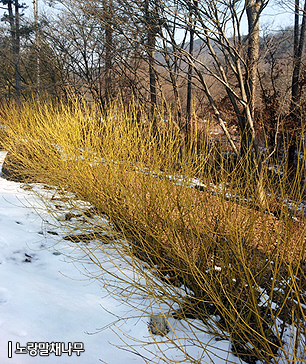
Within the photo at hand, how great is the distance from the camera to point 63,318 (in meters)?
1.56

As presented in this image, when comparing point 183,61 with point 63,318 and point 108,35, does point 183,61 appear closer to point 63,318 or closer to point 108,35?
point 108,35

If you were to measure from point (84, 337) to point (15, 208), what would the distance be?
2.05 metres

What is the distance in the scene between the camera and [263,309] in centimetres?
177

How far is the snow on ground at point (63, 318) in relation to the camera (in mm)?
1370

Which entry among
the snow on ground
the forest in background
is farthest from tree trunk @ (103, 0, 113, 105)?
the snow on ground

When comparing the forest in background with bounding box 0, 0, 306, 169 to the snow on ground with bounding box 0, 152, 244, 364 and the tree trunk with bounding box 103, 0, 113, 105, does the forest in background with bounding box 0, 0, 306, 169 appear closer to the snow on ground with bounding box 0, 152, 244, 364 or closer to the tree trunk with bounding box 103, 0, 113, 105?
the tree trunk with bounding box 103, 0, 113, 105

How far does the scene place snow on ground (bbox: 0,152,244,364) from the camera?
1370 mm

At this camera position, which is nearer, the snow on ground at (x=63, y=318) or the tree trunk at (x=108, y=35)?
the snow on ground at (x=63, y=318)

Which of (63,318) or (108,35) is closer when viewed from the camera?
(63,318)

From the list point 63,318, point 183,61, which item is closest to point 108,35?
point 183,61

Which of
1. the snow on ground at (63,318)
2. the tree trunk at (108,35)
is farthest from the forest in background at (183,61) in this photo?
the snow on ground at (63,318)

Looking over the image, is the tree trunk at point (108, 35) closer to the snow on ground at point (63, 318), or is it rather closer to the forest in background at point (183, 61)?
the forest in background at point (183, 61)

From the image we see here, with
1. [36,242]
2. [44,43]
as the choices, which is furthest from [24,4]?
[36,242]

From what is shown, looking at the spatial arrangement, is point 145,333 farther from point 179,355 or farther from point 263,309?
point 263,309
